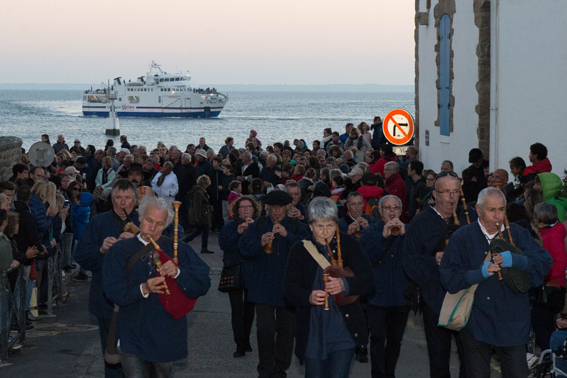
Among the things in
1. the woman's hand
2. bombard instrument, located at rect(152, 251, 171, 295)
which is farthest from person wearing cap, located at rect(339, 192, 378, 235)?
bombard instrument, located at rect(152, 251, 171, 295)

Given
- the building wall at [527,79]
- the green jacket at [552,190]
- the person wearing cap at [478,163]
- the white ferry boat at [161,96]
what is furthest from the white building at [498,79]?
the white ferry boat at [161,96]

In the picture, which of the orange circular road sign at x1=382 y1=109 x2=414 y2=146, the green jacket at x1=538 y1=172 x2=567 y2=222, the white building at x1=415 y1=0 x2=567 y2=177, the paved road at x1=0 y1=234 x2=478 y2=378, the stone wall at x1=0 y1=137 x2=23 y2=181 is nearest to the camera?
the paved road at x1=0 y1=234 x2=478 y2=378

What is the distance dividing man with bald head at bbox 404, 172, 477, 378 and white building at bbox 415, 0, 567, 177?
5872 millimetres

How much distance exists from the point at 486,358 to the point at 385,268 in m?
1.71

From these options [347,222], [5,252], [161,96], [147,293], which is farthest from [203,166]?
[161,96]

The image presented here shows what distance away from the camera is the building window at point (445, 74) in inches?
658

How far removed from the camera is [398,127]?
16094mm

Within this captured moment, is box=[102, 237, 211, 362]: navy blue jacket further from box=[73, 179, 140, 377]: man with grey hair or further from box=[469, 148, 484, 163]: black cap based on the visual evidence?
box=[469, 148, 484, 163]: black cap

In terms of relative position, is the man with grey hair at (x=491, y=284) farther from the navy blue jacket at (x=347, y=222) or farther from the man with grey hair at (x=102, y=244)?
the man with grey hair at (x=102, y=244)

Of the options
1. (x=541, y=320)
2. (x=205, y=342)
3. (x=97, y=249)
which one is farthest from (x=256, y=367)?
(x=541, y=320)

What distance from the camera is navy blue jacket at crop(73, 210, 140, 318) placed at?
608 cm

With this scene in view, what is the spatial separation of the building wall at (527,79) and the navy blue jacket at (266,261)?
594 cm

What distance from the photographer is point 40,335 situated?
9172mm

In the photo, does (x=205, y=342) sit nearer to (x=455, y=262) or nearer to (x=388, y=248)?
(x=388, y=248)
